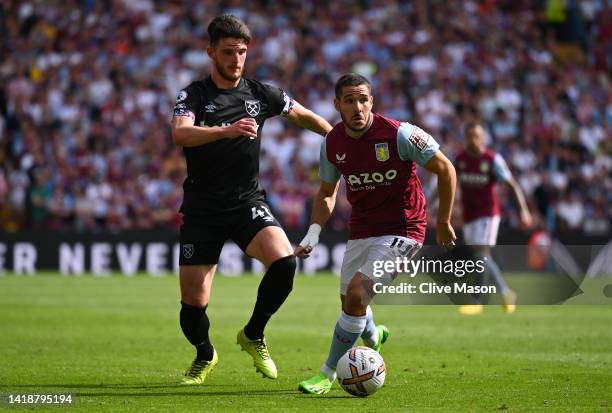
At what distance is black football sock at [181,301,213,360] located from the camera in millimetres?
9336

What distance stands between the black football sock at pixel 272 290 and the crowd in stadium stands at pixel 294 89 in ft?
52.8

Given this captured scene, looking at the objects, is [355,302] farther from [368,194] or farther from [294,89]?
[294,89]

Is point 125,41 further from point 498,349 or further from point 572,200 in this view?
point 498,349

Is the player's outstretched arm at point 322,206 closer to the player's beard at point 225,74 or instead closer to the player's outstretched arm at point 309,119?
the player's outstretched arm at point 309,119

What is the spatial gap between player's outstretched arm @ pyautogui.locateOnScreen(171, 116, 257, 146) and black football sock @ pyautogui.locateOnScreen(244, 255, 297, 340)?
112 cm

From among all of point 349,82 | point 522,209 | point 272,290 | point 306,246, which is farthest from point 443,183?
point 522,209

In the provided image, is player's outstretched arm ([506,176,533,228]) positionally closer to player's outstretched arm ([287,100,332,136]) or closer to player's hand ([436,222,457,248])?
player's outstretched arm ([287,100,332,136])

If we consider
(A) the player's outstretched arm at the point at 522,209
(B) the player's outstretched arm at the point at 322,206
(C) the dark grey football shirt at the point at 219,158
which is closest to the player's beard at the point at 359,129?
(B) the player's outstretched arm at the point at 322,206

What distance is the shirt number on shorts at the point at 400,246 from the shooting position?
8.84 meters

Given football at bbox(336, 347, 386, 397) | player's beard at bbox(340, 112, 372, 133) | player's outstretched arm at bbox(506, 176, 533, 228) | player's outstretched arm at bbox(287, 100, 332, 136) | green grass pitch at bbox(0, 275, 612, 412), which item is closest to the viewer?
green grass pitch at bbox(0, 275, 612, 412)

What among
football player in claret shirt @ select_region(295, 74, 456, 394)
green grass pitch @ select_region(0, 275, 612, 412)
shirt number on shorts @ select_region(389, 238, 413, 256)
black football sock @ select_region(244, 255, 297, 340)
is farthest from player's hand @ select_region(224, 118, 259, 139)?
green grass pitch @ select_region(0, 275, 612, 412)

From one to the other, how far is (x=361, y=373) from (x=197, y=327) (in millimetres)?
1648

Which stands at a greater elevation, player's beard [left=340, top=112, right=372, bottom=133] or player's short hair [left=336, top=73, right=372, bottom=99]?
player's short hair [left=336, top=73, right=372, bottom=99]

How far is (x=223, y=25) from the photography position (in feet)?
29.9
